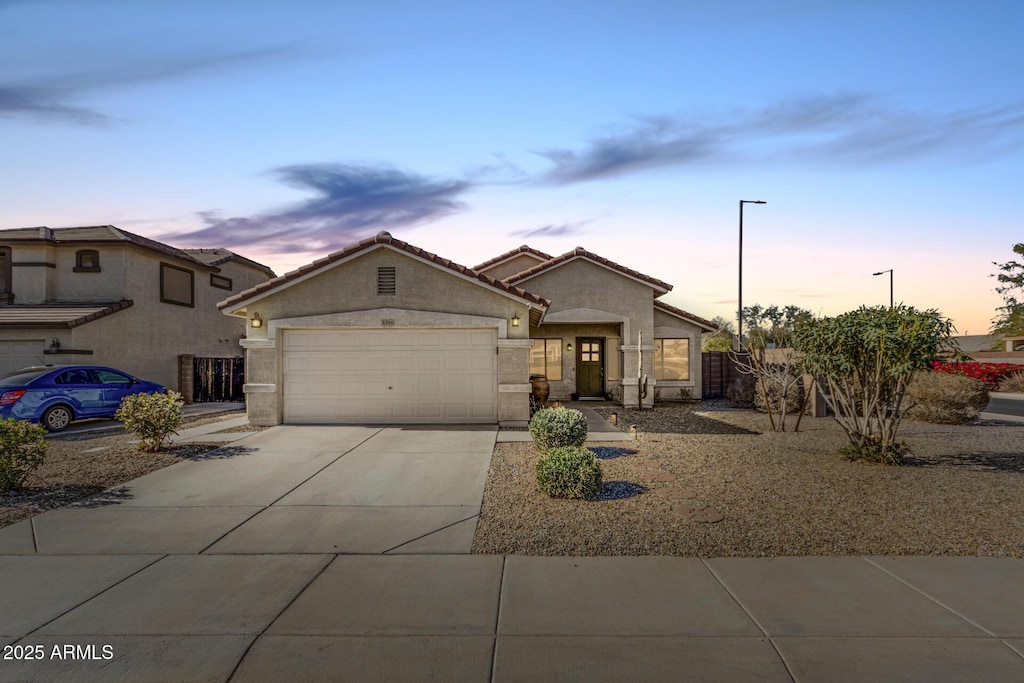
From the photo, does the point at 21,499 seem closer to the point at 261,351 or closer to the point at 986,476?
the point at 261,351

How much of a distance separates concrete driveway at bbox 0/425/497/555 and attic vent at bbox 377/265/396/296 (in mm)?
3842

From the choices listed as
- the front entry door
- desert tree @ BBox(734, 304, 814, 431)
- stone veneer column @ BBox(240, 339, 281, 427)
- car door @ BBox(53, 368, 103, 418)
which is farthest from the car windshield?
desert tree @ BBox(734, 304, 814, 431)

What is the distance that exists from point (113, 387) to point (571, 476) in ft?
43.4

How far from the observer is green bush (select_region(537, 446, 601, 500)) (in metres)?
7.45

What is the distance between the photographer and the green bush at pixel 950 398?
1510 centimetres

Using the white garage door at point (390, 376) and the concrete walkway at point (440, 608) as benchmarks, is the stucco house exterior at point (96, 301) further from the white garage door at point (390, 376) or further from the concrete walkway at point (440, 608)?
the concrete walkway at point (440, 608)

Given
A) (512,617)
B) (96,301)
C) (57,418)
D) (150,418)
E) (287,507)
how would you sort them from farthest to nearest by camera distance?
(96,301), (57,418), (150,418), (287,507), (512,617)

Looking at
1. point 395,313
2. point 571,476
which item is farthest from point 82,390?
point 571,476

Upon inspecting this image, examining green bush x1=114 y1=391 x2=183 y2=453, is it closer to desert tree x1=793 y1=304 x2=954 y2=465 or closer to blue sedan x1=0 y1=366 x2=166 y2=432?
blue sedan x1=0 y1=366 x2=166 y2=432

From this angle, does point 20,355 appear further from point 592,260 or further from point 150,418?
point 592,260

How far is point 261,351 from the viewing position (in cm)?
1341

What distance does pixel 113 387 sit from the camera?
15.1m

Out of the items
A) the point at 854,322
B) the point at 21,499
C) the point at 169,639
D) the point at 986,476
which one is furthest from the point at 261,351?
the point at 986,476

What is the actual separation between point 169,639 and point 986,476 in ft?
35.0
